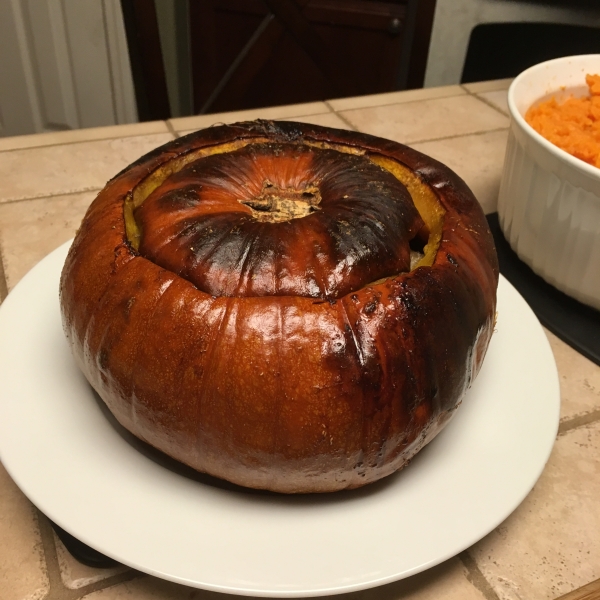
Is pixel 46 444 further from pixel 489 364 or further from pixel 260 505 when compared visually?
pixel 489 364

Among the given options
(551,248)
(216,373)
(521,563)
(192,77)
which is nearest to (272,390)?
(216,373)

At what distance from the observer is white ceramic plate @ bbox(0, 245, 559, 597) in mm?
466

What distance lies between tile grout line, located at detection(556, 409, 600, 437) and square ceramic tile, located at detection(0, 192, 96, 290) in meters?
0.67

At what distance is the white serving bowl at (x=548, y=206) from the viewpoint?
72cm

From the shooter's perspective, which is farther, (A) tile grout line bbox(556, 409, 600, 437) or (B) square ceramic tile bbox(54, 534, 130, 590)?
(A) tile grout line bbox(556, 409, 600, 437)

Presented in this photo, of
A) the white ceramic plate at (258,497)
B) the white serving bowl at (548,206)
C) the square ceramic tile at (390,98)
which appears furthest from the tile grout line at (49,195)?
the white serving bowl at (548,206)

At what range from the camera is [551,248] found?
784 mm

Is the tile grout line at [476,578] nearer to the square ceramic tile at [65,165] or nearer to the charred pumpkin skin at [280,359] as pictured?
the charred pumpkin skin at [280,359]

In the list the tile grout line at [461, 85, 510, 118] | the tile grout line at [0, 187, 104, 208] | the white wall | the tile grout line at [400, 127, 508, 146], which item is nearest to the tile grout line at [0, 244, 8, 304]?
the tile grout line at [0, 187, 104, 208]

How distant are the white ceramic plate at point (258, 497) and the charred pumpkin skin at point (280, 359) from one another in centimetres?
3

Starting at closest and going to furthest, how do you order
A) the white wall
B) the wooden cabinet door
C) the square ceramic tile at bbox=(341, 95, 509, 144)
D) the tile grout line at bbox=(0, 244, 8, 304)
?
1. the tile grout line at bbox=(0, 244, 8, 304)
2. the square ceramic tile at bbox=(341, 95, 509, 144)
3. the white wall
4. the wooden cabinet door

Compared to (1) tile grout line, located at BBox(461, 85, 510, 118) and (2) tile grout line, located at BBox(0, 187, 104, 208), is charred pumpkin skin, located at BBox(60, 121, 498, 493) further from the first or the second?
(1) tile grout line, located at BBox(461, 85, 510, 118)

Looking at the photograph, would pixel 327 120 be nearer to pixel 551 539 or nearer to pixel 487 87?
pixel 487 87

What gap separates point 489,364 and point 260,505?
0.28 m
